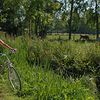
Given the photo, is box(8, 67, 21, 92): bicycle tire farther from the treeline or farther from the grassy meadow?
the treeline

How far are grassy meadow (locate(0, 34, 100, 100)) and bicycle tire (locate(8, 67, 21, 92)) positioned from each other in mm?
203

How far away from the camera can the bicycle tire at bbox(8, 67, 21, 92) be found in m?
8.93

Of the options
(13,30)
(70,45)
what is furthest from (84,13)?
(70,45)

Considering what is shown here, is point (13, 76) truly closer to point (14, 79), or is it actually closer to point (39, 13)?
point (14, 79)

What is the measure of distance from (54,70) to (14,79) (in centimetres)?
211

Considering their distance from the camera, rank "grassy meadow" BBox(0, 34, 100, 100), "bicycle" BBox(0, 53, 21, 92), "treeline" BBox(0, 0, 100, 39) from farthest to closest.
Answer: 1. "treeline" BBox(0, 0, 100, 39)
2. "bicycle" BBox(0, 53, 21, 92)
3. "grassy meadow" BBox(0, 34, 100, 100)

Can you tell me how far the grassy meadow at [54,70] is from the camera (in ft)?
26.9

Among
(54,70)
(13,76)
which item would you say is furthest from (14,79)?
(54,70)

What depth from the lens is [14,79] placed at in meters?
9.03

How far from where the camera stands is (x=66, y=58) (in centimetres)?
1215

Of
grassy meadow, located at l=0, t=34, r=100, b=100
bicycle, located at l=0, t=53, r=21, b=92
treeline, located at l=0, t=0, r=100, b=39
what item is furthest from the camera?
treeline, located at l=0, t=0, r=100, b=39

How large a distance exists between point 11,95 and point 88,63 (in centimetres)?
428

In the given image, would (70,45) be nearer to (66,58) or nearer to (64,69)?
(66,58)

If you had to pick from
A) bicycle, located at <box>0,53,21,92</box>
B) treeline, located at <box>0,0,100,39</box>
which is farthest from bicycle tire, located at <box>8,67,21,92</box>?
treeline, located at <box>0,0,100,39</box>
